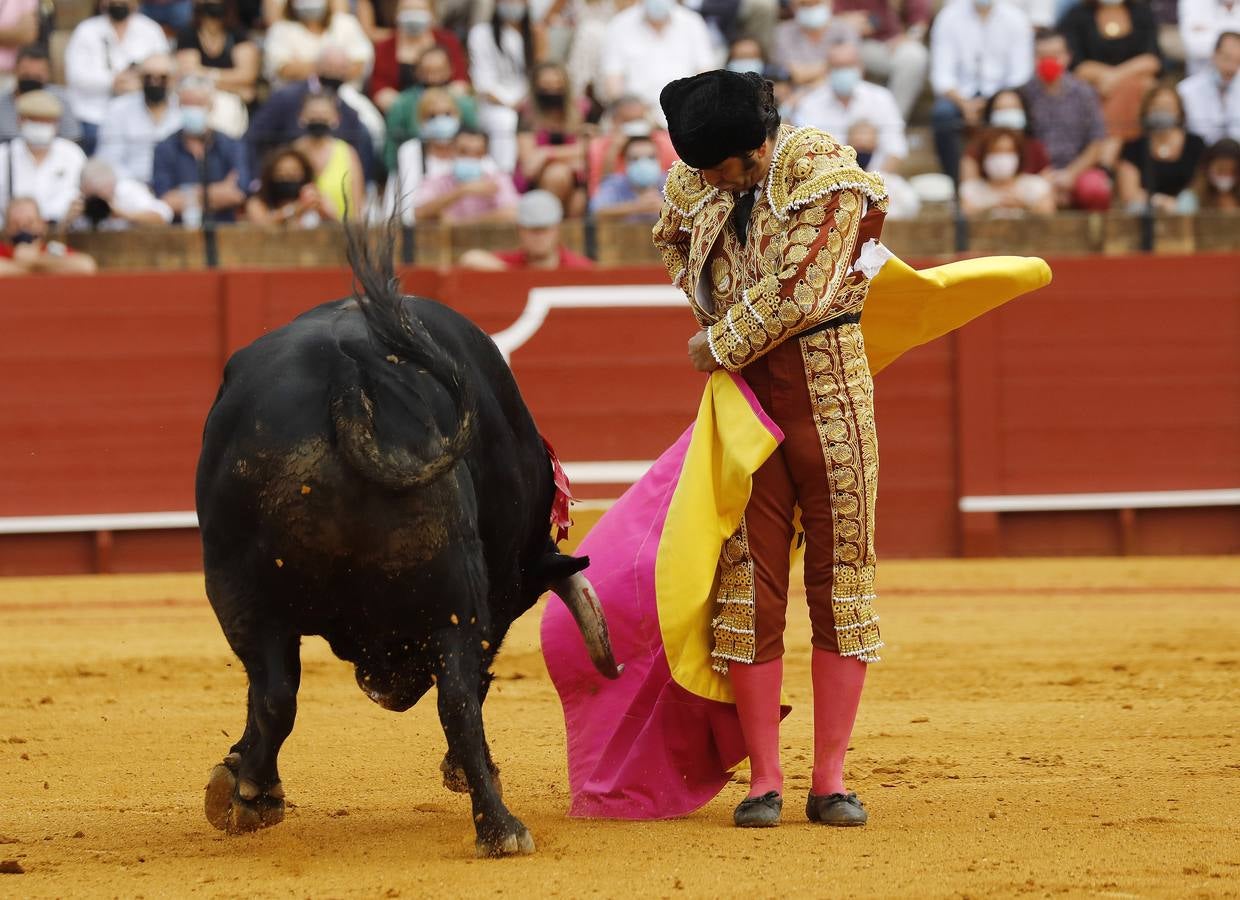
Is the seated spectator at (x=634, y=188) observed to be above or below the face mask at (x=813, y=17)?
below

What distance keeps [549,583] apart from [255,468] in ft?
3.36

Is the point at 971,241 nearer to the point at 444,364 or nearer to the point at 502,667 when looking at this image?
the point at 502,667

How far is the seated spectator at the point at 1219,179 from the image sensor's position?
10148 millimetres

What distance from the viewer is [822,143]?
3.81 meters

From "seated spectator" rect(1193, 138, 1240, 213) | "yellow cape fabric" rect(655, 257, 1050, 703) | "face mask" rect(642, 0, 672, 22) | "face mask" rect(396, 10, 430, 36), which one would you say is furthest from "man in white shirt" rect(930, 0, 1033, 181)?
"yellow cape fabric" rect(655, 257, 1050, 703)

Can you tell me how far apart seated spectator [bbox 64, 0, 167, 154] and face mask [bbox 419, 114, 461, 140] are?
5.14ft

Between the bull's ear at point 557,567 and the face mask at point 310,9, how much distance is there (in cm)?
676

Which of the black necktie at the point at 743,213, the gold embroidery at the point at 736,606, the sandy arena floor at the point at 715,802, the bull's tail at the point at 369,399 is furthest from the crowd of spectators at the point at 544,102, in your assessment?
the bull's tail at the point at 369,399

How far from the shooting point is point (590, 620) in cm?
410

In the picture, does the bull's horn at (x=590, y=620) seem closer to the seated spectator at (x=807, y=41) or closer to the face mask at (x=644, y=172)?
the face mask at (x=644, y=172)

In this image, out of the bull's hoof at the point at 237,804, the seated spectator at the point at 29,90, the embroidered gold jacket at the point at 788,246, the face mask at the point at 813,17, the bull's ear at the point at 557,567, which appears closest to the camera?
the bull's hoof at the point at 237,804

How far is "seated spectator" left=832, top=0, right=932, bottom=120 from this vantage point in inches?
425

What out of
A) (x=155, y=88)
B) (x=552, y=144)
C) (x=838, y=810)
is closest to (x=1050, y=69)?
(x=552, y=144)

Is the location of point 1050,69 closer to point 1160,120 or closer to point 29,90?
point 1160,120
